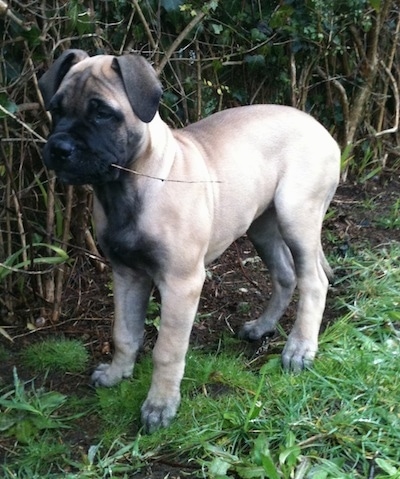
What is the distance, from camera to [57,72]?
3.39 meters

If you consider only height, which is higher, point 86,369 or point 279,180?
point 279,180

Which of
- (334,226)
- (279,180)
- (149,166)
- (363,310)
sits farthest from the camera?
(334,226)

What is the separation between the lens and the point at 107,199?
346 centimetres

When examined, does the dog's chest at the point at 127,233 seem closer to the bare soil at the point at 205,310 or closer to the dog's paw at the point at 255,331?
the bare soil at the point at 205,310

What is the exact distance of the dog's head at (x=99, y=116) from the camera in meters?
3.06

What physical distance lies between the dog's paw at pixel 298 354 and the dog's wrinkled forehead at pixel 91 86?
1665 mm

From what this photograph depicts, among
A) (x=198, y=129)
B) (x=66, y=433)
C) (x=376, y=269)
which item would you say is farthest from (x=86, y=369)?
(x=376, y=269)

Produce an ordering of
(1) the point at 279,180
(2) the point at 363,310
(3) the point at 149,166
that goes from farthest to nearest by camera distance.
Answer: (2) the point at 363,310
(1) the point at 279,180
(3) the point at 149,166

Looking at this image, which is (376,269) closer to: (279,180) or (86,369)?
(279,180)

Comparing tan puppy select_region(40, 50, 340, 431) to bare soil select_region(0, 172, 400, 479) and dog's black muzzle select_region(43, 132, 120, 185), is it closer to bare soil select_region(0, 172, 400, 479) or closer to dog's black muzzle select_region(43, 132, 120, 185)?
dog's black muzzle select_region(43, 132, 120, 185)

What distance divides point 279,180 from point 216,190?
432 millimetres

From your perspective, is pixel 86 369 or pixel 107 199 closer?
pixel 107 199

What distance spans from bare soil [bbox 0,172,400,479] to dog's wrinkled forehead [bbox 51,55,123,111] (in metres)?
1.59

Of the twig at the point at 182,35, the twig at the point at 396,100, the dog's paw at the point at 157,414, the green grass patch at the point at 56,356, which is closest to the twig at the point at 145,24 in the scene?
the twig at the point at 182,35
